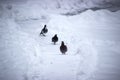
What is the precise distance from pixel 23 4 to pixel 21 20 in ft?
15.0

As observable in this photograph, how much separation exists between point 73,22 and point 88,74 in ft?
26.4

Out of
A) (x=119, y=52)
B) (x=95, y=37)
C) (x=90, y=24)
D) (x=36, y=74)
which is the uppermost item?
(x=90, y=24)

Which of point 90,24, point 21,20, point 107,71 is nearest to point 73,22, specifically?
point 90,24

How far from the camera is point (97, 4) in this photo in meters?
22.7

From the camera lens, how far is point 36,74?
21.9 feet

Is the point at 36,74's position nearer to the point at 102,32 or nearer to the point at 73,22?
the point at 102,32

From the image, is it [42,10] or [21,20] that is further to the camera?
[42,10]

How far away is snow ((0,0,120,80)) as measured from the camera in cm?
668

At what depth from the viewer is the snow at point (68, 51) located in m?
6.68

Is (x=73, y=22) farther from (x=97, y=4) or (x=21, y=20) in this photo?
(x=97, y=4)

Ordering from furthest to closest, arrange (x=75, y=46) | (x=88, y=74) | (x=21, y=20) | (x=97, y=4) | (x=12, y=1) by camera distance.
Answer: (x=97, y=4), (x=12, y=1), (x=21, y=20), (x=75, y=46), (x=88, y=74)

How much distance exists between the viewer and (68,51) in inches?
358

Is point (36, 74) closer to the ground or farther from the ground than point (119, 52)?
closer to the ground

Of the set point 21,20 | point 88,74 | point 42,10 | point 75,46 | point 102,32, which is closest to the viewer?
point 88,74
